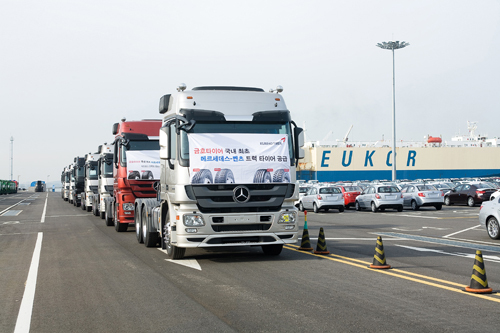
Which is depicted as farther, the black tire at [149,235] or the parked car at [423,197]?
the parked car at [423,197]

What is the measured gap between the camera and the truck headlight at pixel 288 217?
1110 cm

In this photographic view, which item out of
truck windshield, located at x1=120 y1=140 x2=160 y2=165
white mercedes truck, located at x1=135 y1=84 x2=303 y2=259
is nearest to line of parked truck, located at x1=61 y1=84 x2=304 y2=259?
white mercedes truck, located at x1=135 y1=84 x2=303 y2=259

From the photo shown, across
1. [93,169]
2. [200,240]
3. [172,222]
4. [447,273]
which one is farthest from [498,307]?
[93,169]

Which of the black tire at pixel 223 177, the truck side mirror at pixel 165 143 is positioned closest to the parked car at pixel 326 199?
the truck side mirror at pixel 165 143

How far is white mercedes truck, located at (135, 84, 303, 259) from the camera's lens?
10719mm

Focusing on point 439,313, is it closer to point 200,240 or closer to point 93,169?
point 200,240

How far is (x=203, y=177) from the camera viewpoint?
1068 centimetres

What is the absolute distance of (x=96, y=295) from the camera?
831cm

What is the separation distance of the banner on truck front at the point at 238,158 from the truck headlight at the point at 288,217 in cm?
65

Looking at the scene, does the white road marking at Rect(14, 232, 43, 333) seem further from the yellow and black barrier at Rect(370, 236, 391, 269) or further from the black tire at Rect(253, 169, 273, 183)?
the yellow and black barrier at Rect(370, 236, 391, 269)

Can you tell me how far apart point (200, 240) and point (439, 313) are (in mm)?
5093

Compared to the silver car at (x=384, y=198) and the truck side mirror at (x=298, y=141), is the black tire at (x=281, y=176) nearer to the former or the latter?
→ the truck side mirror at (x=298, y=141)

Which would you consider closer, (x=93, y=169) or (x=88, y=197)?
(x=93, y=169)

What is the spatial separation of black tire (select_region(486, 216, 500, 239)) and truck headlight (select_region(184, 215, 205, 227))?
9539mm
